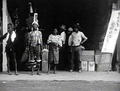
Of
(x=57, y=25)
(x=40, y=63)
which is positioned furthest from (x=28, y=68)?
(x=57, y=25)

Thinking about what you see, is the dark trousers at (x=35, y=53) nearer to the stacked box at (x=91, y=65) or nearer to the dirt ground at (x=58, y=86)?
the dirt ground at (x=58, y=86)

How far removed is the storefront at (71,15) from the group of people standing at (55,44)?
125 centimetres

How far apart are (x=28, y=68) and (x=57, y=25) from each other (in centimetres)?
255

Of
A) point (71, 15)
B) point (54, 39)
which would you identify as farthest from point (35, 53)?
point (71, 15)

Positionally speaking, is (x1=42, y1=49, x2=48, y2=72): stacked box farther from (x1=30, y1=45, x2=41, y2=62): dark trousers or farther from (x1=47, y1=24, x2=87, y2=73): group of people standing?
(x1=30, y1=45, x2=41, y2=62): dark trousers

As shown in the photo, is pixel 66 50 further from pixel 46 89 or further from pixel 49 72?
pixel 46 89

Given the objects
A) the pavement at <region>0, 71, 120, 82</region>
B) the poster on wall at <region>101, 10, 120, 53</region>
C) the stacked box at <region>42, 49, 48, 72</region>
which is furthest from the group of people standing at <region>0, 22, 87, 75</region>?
the poster on wall at <region>101, 10, 120, 53</region>

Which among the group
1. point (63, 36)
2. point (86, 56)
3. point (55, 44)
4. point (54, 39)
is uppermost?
point (63, 36)

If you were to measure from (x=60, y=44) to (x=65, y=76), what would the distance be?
1345 millimetres

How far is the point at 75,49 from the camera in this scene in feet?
48.0

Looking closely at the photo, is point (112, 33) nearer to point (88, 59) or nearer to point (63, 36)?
point (88, 59)

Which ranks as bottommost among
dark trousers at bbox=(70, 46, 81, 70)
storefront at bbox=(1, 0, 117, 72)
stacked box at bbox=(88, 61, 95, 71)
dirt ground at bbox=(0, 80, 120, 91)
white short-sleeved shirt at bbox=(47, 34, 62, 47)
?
dirt ground at bbox=(0, 80, 120, 91)

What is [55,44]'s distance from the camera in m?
14.3

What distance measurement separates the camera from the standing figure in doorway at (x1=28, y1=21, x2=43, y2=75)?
1384 centimetres
